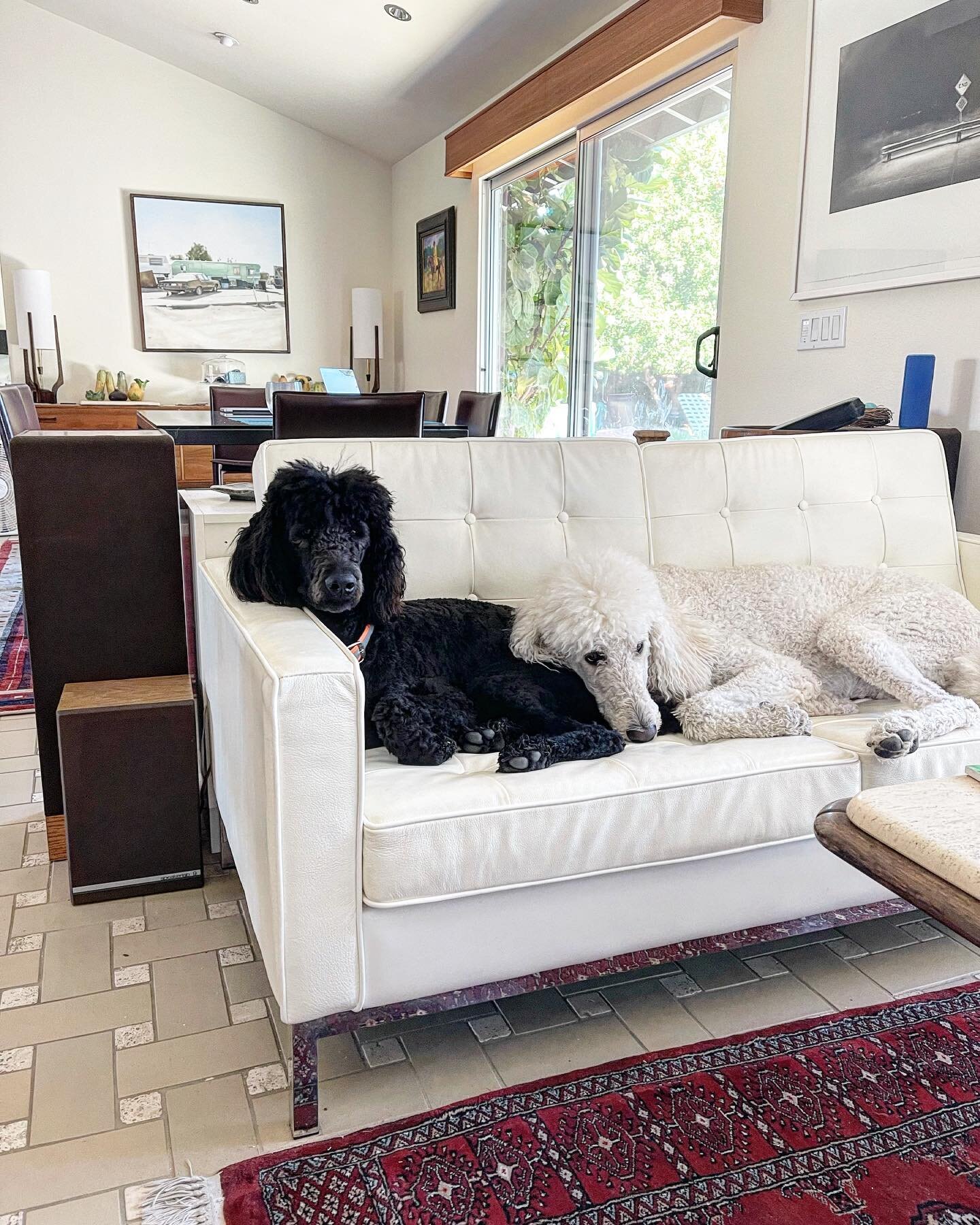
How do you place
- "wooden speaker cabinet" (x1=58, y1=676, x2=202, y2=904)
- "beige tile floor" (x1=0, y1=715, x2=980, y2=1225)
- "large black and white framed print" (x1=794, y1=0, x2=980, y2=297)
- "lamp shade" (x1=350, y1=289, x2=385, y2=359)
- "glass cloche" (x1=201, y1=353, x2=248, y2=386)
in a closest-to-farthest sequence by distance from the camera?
"beige tile floor" (x1=0, y1=715, x2=980, y2=1225), "wooden speaker cabinet" (x1=58, y1=676, x2=202, y2=904), "large black and white framed print" (x1=794, y1=0, x2=980, y2=297), "glass cloche" (x1=201, y1=353, x2=248, y2=386), "lamp shade" (x1=350, y1=289, x2=385, y2=359)

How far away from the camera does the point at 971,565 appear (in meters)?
2.21

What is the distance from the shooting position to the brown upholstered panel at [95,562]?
6.25ft

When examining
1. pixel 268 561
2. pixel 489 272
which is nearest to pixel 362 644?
pixel 268 561

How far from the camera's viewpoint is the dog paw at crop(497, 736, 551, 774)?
4.65 feet

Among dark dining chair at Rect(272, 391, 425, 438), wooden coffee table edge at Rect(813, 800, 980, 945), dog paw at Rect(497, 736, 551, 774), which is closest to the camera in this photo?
wooden coffee table edge at Rect(813, 800, 980, 945)

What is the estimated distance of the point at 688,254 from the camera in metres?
3.67

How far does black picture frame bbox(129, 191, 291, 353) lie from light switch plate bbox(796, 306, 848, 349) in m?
4.62

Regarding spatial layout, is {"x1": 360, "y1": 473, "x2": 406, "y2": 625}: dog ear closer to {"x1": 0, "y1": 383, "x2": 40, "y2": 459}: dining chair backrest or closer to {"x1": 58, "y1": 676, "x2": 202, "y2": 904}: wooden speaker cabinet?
{"x1": 58, "y1": 676, "x2": 202, "y2": 904}: wooden speaker cabinet

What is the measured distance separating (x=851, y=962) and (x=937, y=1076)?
335 mm

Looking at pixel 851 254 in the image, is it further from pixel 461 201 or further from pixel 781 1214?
pixel 461 201

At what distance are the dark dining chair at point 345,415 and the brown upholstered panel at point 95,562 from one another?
816 millimetres

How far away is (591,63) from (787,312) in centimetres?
152

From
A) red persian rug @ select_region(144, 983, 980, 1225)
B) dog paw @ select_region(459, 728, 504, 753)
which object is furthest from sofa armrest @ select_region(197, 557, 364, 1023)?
dog paw @ select_region(459, 728, 504, 753)

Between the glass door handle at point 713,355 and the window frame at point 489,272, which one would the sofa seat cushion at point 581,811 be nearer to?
the glass door handle at point 713,355
